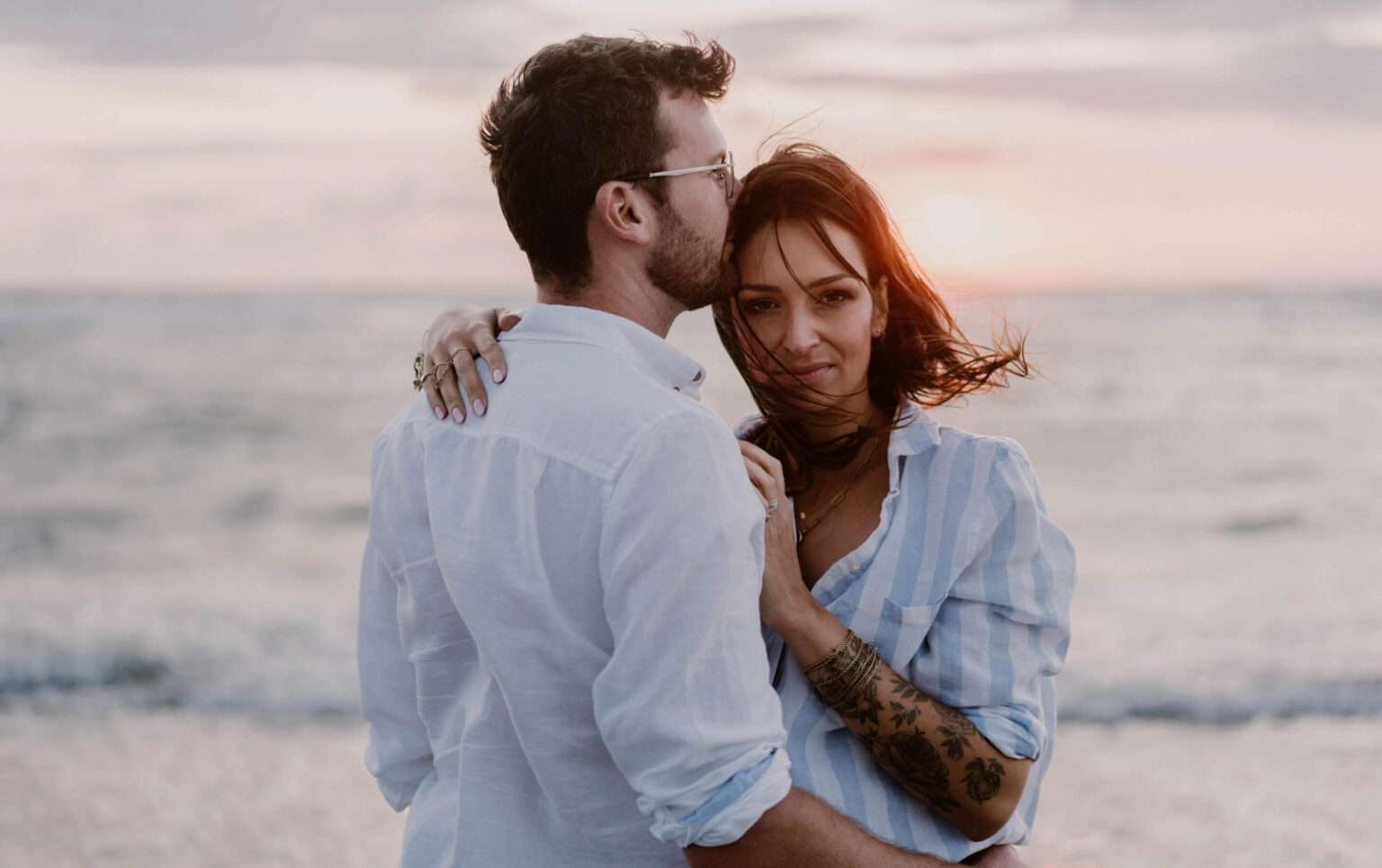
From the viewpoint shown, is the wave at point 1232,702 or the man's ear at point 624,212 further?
the wave at point 1232,702

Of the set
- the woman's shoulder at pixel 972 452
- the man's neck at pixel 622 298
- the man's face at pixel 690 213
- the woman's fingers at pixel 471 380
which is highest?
the man's face at pixel 690 213

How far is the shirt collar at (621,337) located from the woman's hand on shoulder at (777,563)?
315 millimetres

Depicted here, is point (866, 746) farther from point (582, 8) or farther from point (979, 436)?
point (582, 8)

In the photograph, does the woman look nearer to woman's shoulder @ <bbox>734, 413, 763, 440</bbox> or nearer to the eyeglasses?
woman's shoulder @ <bbox>734, 413, 763, 440</bbox>

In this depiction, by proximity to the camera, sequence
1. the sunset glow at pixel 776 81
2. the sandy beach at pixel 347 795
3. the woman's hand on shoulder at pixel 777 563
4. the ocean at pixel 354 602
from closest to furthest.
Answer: the woman's hand on shoulder at pixel 777 563
the sandy beach at pixel 347 795
the ocean at pixel 354 602
the sunset glow at pixel 776 81

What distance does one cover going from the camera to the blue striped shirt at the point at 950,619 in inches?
92.1

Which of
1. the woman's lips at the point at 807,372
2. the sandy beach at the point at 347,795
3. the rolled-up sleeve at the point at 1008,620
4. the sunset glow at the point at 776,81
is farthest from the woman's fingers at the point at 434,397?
the sunset glow at the point at 776,81

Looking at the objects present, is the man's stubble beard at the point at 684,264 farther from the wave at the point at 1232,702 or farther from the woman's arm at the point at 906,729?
the wave at the point at 1232,702

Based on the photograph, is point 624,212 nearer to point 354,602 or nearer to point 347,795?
point 347,795

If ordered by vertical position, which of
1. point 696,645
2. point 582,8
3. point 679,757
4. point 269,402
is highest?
point 582,8

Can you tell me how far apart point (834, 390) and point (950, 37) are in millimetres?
20457

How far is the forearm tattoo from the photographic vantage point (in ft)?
7.39

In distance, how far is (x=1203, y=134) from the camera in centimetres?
2700

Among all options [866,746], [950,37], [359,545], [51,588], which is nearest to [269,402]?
[359,545]
